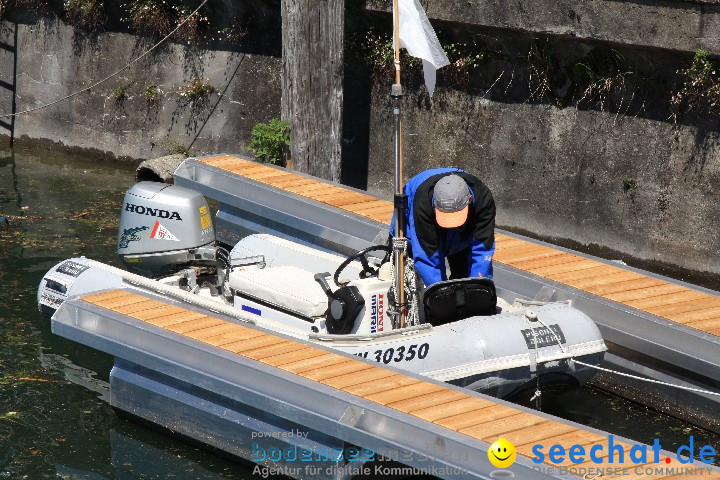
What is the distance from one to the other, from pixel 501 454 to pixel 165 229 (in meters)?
3.14

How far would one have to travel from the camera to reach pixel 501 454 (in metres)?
5.16

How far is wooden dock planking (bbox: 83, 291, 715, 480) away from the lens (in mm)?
5402

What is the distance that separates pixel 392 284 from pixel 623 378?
4.93ft

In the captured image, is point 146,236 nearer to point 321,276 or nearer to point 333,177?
point 321,276

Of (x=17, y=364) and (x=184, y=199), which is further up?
(x=184, y=199)

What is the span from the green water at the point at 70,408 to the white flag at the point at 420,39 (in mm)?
2028

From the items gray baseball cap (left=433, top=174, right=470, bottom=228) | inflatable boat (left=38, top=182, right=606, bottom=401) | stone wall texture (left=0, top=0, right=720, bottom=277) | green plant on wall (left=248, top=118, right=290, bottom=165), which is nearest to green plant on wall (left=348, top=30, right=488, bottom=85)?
stone wall texture (left=0, top=0, right=720, bottom=277)

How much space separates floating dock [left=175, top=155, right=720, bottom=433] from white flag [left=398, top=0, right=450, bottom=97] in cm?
137

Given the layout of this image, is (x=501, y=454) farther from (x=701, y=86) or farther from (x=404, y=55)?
(x=404, y=55)

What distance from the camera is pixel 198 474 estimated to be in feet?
20.1

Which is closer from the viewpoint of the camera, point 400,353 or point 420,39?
point 400,353

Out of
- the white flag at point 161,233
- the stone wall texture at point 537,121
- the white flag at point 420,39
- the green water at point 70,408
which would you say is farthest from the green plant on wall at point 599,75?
the white flag at point 161,233

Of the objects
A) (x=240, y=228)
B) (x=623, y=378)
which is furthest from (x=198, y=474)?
(x=240, y=228)

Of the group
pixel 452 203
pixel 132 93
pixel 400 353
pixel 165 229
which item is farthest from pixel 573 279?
pixel 132 93
